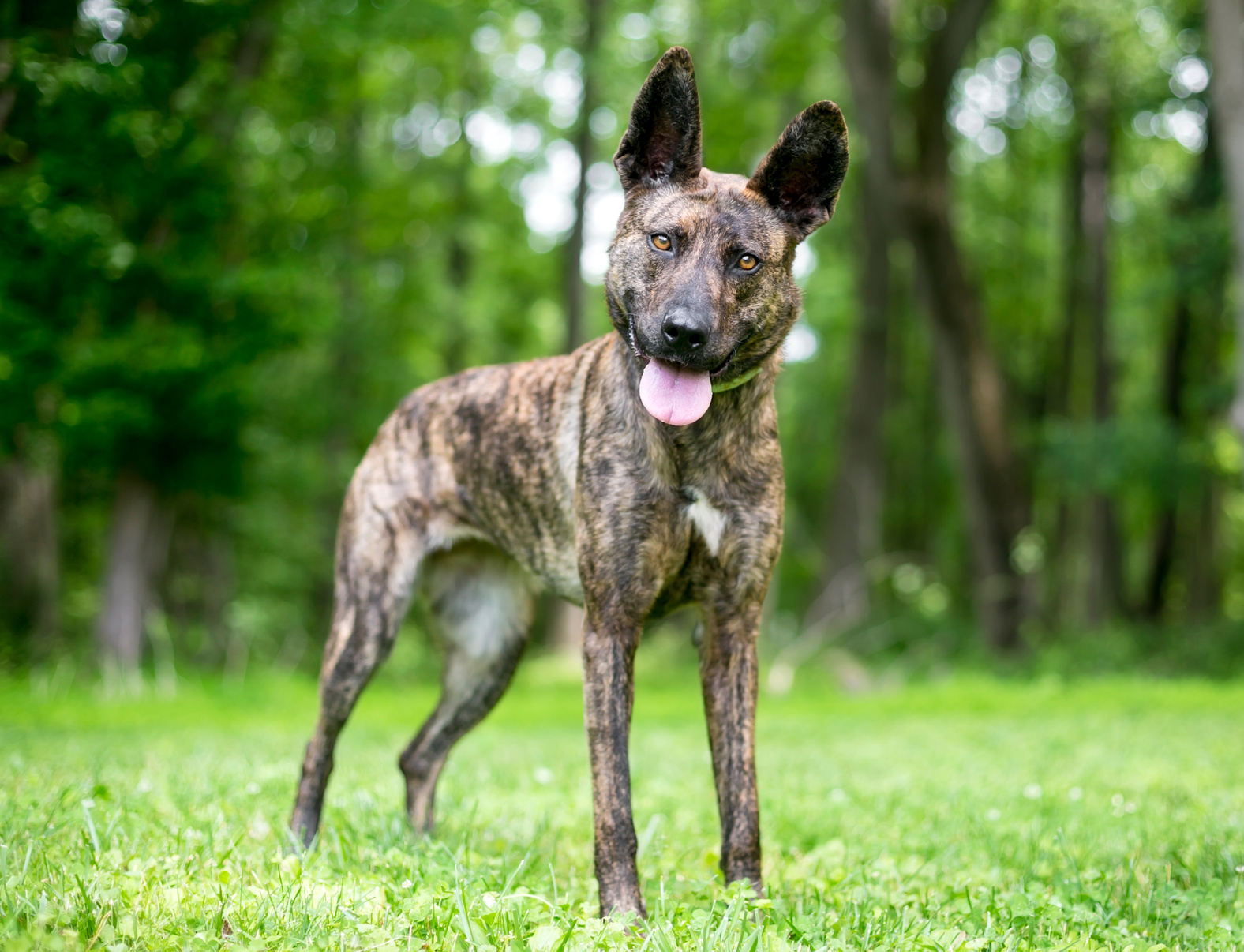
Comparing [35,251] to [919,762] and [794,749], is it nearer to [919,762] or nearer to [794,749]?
[794,749]

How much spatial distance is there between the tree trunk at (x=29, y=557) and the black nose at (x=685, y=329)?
10.3 m

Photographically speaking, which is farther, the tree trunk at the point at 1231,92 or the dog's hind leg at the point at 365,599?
the tree trunk at the point at 1231,92

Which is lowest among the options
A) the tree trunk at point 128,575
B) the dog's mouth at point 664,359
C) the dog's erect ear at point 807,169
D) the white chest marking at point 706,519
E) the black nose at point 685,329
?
the tree trunk at point 128,575

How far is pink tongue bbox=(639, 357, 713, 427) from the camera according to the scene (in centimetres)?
305

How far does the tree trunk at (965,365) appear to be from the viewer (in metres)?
12.4

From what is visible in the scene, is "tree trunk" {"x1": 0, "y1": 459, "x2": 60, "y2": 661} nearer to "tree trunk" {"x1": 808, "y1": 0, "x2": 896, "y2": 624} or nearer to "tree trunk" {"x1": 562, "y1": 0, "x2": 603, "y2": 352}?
"tree trunk" {"x1": 562, "y1": 0, "x2": 603, "y2": 352}

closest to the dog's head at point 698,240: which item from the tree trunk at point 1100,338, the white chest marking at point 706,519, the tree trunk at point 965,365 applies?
the white chest marking at point 706,519

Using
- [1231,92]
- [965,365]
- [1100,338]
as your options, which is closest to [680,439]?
[1231,92]

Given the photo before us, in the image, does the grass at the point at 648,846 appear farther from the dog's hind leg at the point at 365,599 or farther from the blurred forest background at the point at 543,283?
the blurred forest background at the point at 543,283

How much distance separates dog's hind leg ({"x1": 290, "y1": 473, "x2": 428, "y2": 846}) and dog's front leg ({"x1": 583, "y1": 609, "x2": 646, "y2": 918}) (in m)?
1.19

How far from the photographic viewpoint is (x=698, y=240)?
317cm

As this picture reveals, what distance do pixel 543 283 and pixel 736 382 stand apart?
21.1 meters

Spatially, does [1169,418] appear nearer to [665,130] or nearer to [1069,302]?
Answer: [1069,302]

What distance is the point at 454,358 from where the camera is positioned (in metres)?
21.9
